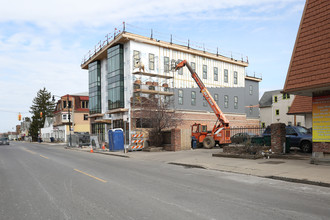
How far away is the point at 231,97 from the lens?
44938 mm

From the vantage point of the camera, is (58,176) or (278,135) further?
(278,135)

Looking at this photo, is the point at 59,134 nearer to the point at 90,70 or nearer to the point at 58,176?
the point at 90,70

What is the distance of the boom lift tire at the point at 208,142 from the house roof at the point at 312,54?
11.8m

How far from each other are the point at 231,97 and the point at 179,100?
35.9 feet

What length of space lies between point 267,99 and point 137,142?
40996 millimetres

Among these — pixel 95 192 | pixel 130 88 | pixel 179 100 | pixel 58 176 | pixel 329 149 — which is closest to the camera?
pixel 95 192

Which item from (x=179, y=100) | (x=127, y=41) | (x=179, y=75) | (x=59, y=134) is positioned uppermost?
(x=127, y=41)

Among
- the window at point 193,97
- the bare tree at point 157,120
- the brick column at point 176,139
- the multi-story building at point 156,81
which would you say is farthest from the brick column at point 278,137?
the window at point 193,97

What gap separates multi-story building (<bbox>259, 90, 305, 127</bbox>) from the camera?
2079 inches

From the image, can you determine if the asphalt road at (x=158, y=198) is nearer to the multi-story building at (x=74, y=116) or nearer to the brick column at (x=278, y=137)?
the brick column at (x=278, y=137)

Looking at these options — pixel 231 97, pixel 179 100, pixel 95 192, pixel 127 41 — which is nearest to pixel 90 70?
pixel 127 41

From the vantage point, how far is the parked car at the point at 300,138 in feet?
57.7

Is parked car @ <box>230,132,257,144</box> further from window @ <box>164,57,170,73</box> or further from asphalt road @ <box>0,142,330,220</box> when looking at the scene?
window @ <box>164,57,170,73</box>

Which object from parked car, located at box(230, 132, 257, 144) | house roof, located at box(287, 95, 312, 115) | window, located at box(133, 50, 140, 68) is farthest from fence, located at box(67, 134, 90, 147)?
house roof, located at box(287, 95, 312, 115)
